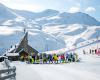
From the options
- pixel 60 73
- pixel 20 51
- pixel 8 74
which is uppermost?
pixel 20 51

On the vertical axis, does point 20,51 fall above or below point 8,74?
above

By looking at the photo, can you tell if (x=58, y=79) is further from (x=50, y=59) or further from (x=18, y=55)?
(x=18, y=55)

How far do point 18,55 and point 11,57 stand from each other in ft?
6.07

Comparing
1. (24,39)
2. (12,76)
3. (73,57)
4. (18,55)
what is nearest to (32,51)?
(24,39)

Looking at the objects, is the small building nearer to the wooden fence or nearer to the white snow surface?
the white snow surface

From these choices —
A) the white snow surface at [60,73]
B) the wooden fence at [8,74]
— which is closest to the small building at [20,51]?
the white snow surface at [60,73]

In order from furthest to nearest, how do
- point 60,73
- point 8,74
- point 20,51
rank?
point 20,51, point 60,73, point 8,74

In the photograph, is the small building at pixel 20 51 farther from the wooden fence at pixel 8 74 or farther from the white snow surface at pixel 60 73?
the wooden fence at pixel 8 74

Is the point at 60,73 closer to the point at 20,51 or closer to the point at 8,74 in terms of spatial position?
the point at 8,74

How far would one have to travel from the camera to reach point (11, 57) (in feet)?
258

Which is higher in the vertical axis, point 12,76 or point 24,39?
point 24,39

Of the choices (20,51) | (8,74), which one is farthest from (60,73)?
(20,51)

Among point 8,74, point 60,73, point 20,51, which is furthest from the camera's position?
→ point 20,51

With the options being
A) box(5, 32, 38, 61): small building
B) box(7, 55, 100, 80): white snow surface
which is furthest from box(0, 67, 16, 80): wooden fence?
box(5, 32, 38, 61): small building
